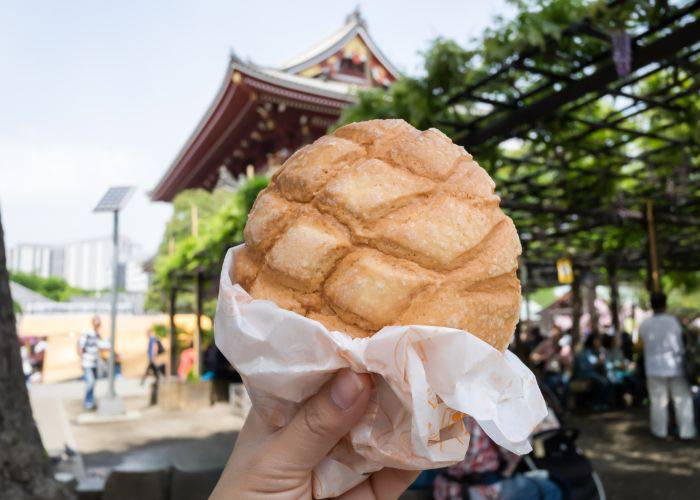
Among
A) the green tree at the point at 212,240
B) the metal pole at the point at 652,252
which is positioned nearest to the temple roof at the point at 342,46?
the green tree at the point at 212,240

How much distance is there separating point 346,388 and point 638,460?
6.45 m

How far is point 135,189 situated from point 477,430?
8487mm

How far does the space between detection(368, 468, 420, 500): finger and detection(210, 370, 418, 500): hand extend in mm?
254

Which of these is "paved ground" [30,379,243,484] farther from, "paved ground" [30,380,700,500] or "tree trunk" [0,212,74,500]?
"tree trunk" [0,212,74,500]

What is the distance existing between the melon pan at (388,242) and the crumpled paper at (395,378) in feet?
0.23

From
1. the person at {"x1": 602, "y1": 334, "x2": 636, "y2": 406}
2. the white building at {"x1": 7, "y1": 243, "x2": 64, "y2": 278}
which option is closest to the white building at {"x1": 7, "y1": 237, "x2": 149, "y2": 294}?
the white building at {"x1": 7, "y1": 243, "x2": 64, "y2": 278}

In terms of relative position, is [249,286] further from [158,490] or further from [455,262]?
[158,490]

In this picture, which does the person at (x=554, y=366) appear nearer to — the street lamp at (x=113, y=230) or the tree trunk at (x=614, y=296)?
the tree trunk at (x=614, y=296)

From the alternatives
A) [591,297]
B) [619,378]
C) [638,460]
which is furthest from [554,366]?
[638,460]

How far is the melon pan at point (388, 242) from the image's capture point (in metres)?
1.25

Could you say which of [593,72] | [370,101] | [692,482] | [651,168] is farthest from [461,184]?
[651,168]

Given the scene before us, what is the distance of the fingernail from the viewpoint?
1227 mm

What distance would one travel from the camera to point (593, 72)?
5004 millimetres

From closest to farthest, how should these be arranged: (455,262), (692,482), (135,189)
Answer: (455,262), (692,482), (135,189)
